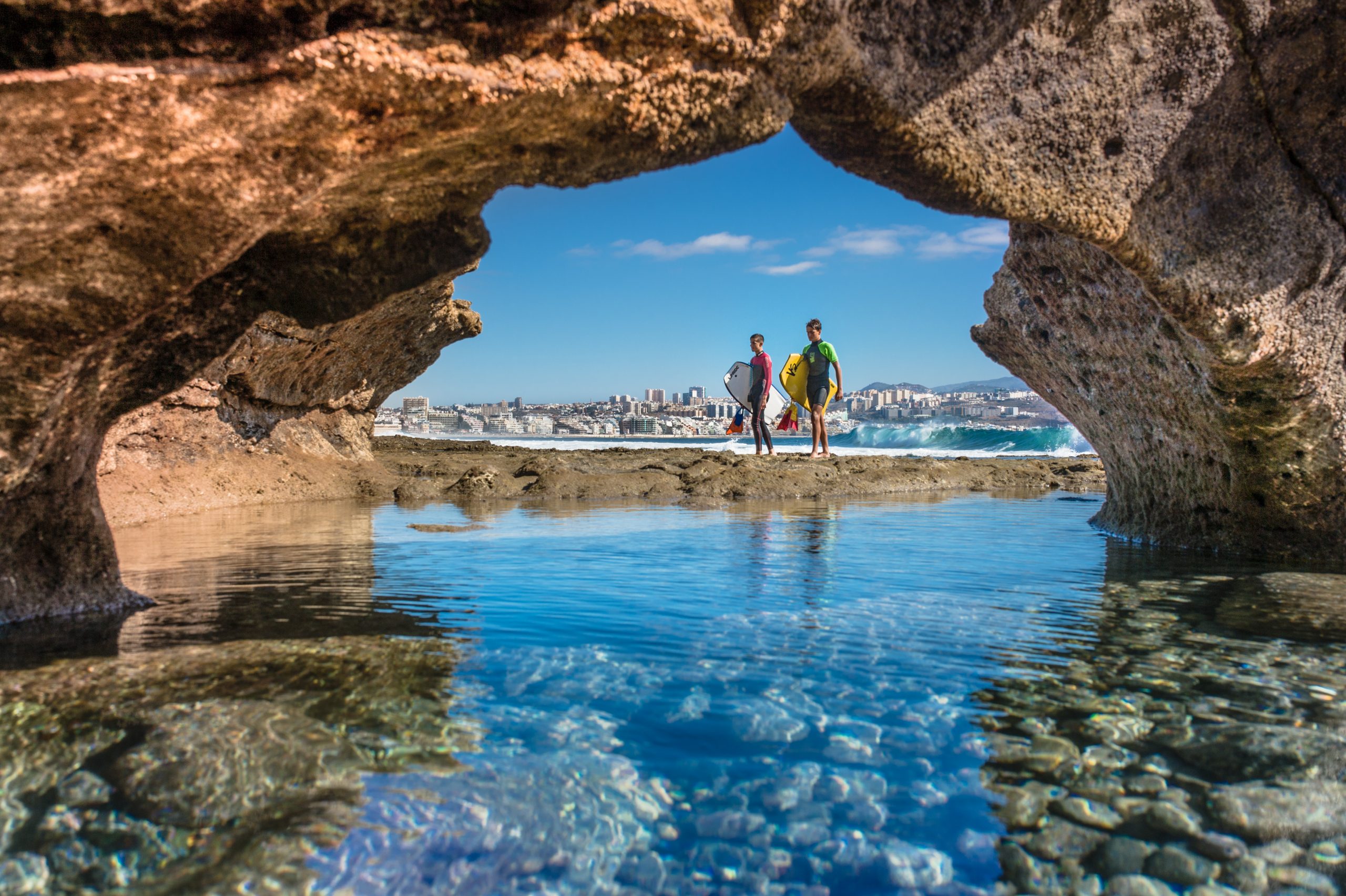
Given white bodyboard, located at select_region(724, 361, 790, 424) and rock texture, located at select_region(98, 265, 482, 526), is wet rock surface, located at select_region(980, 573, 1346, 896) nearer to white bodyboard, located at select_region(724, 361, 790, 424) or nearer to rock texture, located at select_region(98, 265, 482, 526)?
rock texture, located at select_region(98, 265, 482, 526)

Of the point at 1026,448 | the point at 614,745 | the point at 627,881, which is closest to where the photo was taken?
the point at 627,881

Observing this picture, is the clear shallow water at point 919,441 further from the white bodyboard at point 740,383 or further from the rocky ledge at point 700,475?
the rocky ledge at point 700,475

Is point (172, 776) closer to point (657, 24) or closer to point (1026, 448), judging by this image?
point (657, 24)

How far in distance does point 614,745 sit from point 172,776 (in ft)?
3.51

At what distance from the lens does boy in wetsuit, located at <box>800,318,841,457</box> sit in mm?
12375

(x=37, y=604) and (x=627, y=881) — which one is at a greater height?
(x=37, y=604)

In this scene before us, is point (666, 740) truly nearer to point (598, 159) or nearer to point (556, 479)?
point (598, 159)

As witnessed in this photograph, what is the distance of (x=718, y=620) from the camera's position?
12.3 feet

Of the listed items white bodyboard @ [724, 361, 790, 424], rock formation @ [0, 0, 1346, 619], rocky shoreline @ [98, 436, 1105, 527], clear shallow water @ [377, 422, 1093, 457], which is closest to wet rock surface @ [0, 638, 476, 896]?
rock formation @ [0, 0, 1346, 619]

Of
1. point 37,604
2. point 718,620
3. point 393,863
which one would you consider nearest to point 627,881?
point 393,863

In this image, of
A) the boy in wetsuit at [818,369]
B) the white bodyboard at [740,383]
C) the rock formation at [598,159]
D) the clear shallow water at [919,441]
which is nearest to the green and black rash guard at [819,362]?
the boy in wetsuit at [818,369]

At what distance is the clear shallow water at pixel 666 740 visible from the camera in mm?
1823

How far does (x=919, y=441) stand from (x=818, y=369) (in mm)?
25423

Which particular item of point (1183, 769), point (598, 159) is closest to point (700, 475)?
point (598, 159)
